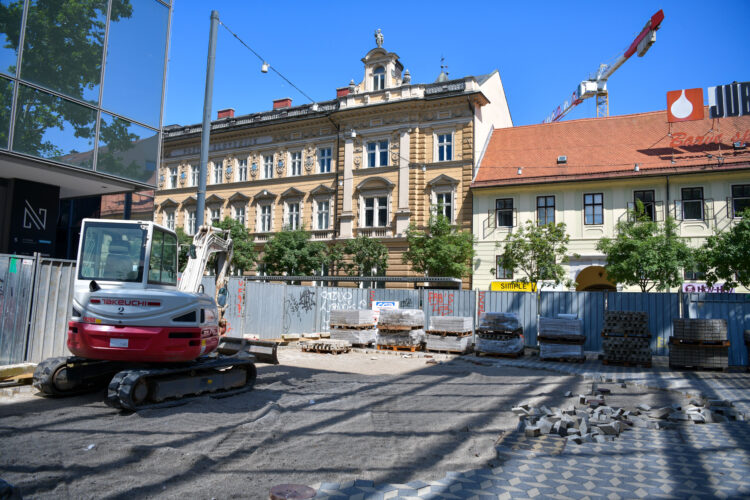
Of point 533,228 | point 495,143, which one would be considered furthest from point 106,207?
point 495,143

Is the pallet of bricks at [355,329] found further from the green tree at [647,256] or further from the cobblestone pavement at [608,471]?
the cobblestone pavement at [608,471]

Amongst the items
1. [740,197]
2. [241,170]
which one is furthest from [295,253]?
[740,197]

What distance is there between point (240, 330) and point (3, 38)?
11355 mm

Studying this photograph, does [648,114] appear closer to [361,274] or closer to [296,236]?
[361,274]

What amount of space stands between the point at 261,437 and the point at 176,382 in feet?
8.41

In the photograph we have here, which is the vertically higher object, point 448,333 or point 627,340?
point 627,340

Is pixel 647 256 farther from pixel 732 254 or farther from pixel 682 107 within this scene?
pixel 682 107

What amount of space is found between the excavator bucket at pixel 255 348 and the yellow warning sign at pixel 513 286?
16339 mm

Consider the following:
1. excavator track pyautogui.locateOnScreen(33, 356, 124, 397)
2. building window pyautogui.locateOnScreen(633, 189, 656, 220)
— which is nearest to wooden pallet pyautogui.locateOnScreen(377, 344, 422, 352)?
excavator track pyautogui.locateOnScreen(33, 356, 124, 397)

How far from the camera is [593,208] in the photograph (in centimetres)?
2942

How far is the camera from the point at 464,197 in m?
32.2

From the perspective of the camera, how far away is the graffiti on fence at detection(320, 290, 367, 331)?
24.0 meters

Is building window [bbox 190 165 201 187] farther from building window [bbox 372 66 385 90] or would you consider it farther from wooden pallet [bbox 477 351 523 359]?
wooden pallet [bbox 477 351 523 359]

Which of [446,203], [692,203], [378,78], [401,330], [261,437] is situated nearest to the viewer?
[261,437]
